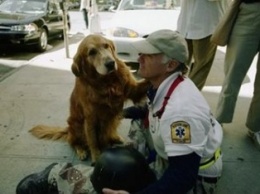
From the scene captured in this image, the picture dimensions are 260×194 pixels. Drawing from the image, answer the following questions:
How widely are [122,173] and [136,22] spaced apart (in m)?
4.47

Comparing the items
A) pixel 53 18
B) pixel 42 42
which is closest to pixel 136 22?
pixel 42 42

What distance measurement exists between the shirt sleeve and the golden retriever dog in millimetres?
1278

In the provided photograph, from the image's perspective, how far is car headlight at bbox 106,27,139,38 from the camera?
5.97 meters

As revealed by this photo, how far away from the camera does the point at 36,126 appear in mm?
3859

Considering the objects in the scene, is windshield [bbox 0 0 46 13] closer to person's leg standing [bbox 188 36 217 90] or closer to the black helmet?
person's leg standing [bbox 188 36 217 90]

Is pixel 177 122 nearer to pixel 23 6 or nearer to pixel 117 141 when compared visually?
pixel 117 141

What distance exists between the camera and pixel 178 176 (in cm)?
169

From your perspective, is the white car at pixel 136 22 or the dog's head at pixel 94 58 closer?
the dog's head at pixel 94 58

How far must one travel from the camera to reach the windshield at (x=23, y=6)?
9.60 metres

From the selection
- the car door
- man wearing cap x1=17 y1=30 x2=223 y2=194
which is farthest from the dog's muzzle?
the car door

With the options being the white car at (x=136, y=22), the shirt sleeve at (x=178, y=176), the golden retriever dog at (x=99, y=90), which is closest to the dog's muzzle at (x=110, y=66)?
the golden retriever dog at (x=99, y=90)

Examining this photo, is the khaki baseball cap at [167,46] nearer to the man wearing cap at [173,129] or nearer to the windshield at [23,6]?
the man wearing cap at [173,129]

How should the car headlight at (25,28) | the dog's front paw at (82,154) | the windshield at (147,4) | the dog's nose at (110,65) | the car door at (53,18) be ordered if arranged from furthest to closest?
1. the car door at (53,18)
2. the car headlight at (25,28)
3. the windshield at (147,4)
4. the dog's front paw at (82,154)
5. the dog's nose at (110,65)

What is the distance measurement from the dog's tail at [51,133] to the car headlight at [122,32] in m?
2.72
